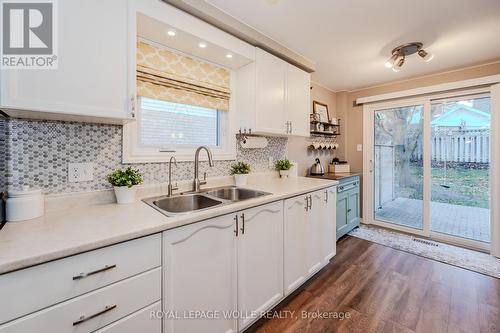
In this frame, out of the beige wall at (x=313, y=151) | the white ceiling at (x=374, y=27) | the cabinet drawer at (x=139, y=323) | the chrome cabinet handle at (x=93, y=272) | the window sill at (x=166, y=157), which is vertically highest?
the white ceiling at (x=374, y=27)

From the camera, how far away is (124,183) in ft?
4.42

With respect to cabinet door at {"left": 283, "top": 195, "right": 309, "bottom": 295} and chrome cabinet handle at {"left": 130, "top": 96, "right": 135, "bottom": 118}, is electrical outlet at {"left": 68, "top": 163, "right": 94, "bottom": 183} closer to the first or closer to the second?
chrome cabinet handle at {"left": 130, "top": 96, "right": 135, "bottom": 118}

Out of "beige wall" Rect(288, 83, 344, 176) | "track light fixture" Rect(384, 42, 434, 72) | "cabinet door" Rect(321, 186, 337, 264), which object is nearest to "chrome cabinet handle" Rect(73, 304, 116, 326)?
"cabinet door" Rect(321, 186, 337, 264)

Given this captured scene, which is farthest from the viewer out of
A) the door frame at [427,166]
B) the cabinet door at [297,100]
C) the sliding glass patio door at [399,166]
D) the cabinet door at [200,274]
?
the sliding glass patio door at [399,166]

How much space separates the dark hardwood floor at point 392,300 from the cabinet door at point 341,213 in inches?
19.2

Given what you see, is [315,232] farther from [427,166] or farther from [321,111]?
[427,166]

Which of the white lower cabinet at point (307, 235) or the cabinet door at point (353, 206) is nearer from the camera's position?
the white lower cabinet at point (307, 235)

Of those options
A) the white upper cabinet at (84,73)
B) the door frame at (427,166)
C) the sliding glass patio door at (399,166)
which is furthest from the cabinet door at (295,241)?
the sliding glass patio door at (399,166)

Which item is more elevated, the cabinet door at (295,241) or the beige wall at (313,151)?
the beige wall at (313,151)

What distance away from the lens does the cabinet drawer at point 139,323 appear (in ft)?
2.92

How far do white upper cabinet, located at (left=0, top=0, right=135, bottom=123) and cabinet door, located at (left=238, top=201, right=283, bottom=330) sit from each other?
1.02 m

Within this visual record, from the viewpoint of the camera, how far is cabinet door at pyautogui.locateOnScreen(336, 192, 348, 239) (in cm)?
287

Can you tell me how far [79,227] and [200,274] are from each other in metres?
0.63

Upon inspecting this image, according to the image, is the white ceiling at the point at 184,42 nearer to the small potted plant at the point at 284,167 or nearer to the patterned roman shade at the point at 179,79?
the patterned roman shade at the point at 179,79
